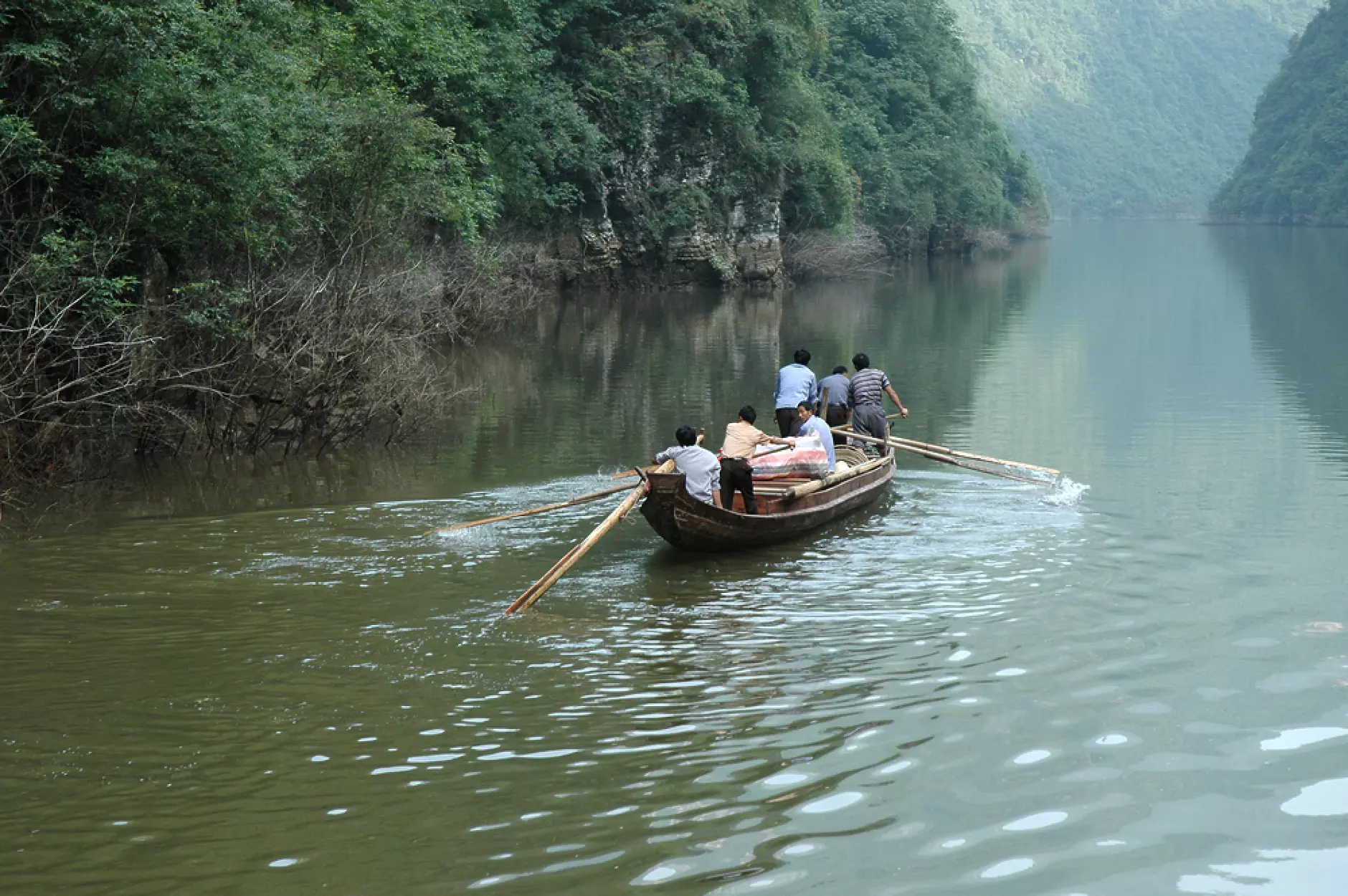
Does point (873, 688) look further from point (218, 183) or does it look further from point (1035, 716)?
point (218, 183)

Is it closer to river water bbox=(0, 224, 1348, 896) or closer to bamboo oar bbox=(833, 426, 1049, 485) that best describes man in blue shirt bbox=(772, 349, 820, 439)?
bamboo oar bbox=(833, 426, 1049, 485)

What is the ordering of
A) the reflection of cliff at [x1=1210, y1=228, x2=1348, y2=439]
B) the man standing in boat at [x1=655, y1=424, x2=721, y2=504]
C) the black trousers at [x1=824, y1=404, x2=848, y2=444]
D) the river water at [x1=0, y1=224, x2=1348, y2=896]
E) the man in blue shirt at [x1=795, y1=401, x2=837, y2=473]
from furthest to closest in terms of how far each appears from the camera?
1. the reflection of cliff at [x1=1210, y1=228, x2=1348, y2=439]
2. the black trousers at [x1=824, y1=404, x2=848, y2=444]
3. the man in blue shirt at [x1=795, y1=401, x2=837, y2=473]
4. the man standing in boat at [x1=655, y1=424, x2=721, y2=504]
5. the river water at [x1=0, y1=224, x2=1348, y2=896]

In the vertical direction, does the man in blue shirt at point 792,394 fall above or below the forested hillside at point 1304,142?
below

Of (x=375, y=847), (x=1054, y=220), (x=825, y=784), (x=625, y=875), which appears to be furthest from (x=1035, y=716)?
(x=1054, y=220)

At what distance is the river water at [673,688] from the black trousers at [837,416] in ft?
3.80

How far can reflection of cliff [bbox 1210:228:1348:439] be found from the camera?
84.6 feet

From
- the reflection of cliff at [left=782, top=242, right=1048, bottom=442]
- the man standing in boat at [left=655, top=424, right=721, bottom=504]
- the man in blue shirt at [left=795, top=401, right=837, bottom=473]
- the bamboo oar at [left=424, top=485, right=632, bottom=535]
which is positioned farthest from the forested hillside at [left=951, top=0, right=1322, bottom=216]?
the man standing in boat at [left=655, top=424, right=721, bottom=504]

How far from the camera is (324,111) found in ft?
66.2

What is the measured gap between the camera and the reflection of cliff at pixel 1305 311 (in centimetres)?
2579

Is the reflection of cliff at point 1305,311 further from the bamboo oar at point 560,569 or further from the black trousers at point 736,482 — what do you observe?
the bamboo oar at point 560,569

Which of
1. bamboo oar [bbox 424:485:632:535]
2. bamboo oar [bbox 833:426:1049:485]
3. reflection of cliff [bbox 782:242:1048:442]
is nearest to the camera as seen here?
bamboo oar [bbox 424:485:632:535]

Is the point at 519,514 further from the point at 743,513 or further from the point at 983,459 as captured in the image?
the point at 983,459

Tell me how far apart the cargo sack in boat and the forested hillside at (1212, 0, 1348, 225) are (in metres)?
98.3

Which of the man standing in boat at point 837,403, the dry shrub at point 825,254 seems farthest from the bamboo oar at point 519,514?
the dry shrub at point 825,254
